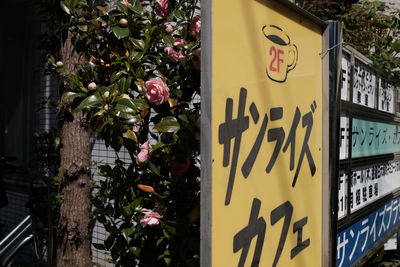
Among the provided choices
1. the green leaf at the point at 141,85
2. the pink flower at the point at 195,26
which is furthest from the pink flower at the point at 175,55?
the green leaf at the point at 141,85

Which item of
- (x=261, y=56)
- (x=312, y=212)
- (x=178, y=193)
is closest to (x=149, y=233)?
(x=178, y=193)

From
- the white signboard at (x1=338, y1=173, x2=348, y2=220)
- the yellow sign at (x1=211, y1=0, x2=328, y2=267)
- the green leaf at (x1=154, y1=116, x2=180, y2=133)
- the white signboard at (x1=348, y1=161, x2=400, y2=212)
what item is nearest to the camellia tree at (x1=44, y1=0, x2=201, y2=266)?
the green leaf at (x1=154, y1=116, x2=180, y2=133)

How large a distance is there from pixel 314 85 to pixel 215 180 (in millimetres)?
906

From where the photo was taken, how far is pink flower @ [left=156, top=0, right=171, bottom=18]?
2326mm

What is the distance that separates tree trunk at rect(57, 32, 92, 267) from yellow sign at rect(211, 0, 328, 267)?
1.77 m

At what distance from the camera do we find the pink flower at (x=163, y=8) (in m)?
2.33

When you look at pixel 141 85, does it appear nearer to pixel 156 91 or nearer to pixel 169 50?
pixel 156 91

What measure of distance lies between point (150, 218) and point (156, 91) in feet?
2.15

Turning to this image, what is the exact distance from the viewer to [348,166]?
224 centimetres

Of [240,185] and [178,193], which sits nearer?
[240,185]

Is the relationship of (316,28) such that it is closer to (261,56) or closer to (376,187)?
(261,56)

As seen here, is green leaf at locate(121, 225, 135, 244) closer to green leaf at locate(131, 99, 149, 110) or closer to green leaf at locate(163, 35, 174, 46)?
green leaf at locate(131, 99, 149, 110)

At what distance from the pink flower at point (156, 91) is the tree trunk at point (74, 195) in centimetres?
105

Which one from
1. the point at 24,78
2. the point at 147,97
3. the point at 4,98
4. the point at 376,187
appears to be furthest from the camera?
the point at 4,98
